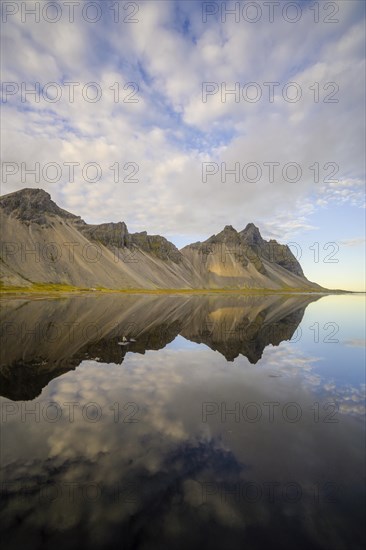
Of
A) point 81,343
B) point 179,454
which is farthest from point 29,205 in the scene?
point 179,454

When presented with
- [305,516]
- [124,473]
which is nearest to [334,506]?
[305,516]

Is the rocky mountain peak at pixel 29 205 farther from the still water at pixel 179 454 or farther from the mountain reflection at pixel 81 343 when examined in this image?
the still water at pixel 179 454

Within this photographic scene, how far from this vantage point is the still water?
242 inches

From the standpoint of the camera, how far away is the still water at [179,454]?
6.15 m

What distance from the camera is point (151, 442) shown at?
9820 millimetres

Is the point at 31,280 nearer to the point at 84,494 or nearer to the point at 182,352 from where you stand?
the point at 182,352

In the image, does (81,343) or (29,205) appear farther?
(29,205)

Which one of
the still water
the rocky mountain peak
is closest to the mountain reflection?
the still water

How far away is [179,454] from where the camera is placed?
9109mm

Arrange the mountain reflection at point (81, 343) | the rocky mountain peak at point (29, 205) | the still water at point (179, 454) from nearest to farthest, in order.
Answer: the still water at point (179, 454), the mountain reflection at point (81, 343), the rocky mountain peak at point (29, 205)

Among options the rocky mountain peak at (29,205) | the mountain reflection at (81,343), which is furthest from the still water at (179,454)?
the rocky mountain peak at (29,205)

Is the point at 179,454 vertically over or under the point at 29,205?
under

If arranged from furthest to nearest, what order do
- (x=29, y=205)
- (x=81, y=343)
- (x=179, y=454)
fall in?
Answer: (x=29, y=205), (x=81, y=343), (x=179, y=454)

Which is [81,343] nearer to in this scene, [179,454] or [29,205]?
[179,454]
